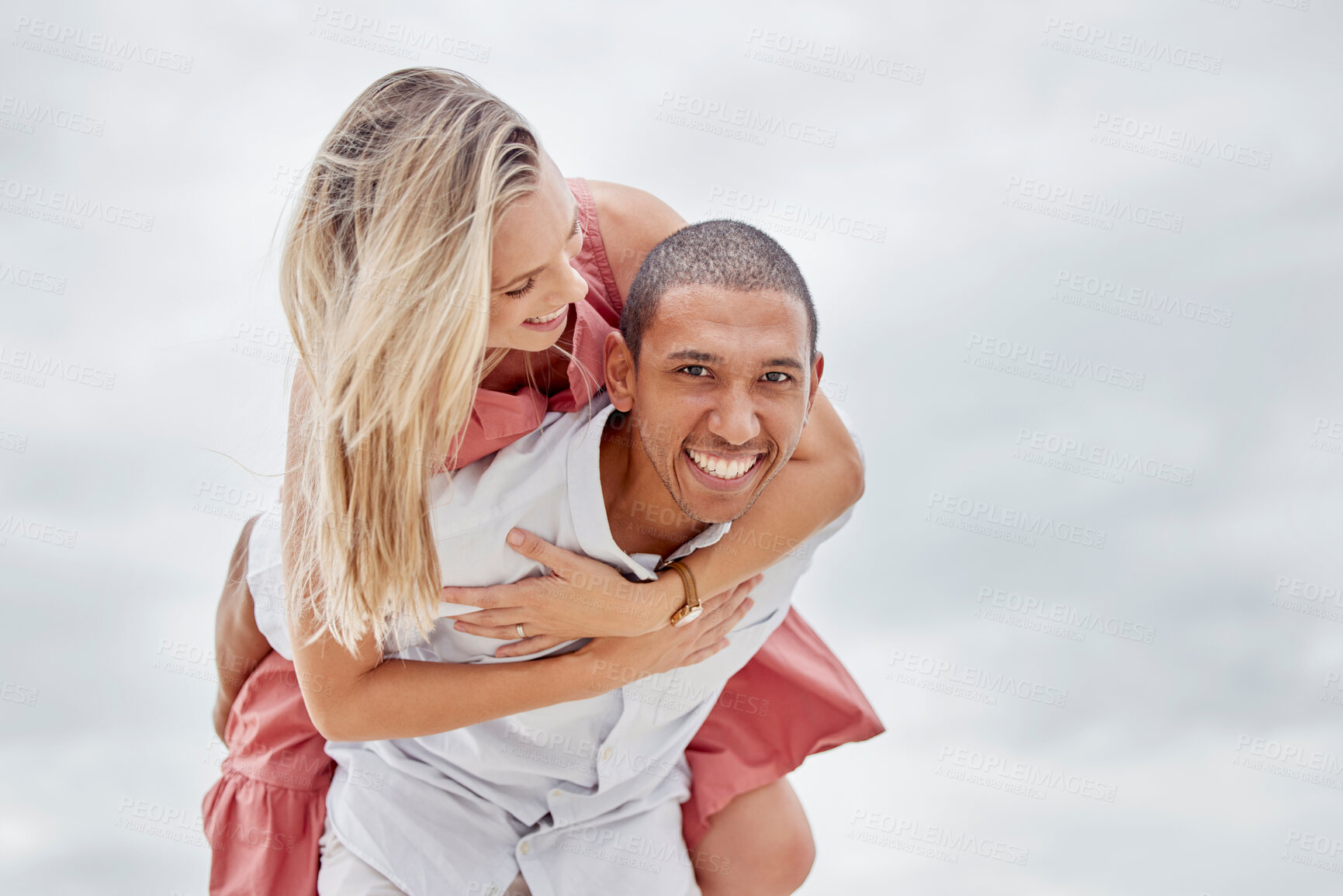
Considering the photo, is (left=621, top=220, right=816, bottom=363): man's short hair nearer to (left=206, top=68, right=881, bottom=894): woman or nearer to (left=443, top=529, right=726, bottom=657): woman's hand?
(left=206, top=68, right=881, bottom=894): woman

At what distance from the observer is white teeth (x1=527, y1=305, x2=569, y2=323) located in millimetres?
2598

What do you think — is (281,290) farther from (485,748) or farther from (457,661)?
(485,748)

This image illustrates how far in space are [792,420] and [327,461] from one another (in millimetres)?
1034

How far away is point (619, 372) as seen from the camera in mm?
2838

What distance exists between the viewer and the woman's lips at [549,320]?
259 centimetres

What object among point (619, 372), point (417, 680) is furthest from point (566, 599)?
point (619, 372)

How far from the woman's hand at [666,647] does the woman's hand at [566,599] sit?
74 millimetres

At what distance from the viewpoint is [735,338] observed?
8.66 feet

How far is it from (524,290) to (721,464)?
2.01 ft

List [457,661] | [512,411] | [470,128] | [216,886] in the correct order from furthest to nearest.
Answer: [216,886]
[457,661]
[512,411]
[470,128]

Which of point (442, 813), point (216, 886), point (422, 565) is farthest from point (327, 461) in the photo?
point (216, 886)

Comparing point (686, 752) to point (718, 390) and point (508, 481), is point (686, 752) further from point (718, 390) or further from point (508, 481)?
point (718, 390)

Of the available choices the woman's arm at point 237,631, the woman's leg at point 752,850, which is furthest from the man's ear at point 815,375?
the woman's arm at point 237,631

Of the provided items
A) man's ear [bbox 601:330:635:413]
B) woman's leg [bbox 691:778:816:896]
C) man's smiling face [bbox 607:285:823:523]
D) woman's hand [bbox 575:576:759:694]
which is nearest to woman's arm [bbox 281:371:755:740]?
woman's hand [bbox 575:576:759:694]
